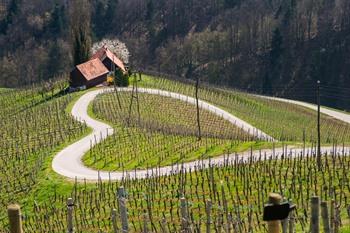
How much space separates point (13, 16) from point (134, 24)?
120 ft

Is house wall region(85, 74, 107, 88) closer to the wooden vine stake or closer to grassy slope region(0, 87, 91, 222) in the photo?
grassy slope region(0, 87, 91, 222)

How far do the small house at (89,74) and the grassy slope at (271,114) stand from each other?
6223mm

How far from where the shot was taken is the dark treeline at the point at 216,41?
128m

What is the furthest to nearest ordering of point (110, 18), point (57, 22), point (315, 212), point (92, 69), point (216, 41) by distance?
point (110, 18) < point (57, 22) < point (216, 41) < point (92, 69) < point (315, 212)

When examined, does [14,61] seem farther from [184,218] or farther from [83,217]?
[184,218]

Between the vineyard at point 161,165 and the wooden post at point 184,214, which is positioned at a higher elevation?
the wooden post at point 184,214

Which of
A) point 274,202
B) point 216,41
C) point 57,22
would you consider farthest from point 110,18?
point 274,202

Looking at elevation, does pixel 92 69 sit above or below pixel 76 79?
above

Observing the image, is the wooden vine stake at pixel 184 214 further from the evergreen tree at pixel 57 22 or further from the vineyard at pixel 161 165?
the evergreen tree at pixel 57 22

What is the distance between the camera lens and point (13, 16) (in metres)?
177

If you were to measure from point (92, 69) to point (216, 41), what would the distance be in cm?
5733

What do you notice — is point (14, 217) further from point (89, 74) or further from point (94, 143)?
point (89, 74)

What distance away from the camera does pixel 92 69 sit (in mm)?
87750

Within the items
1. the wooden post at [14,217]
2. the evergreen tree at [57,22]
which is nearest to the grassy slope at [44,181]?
the wooden post at [14,217]
